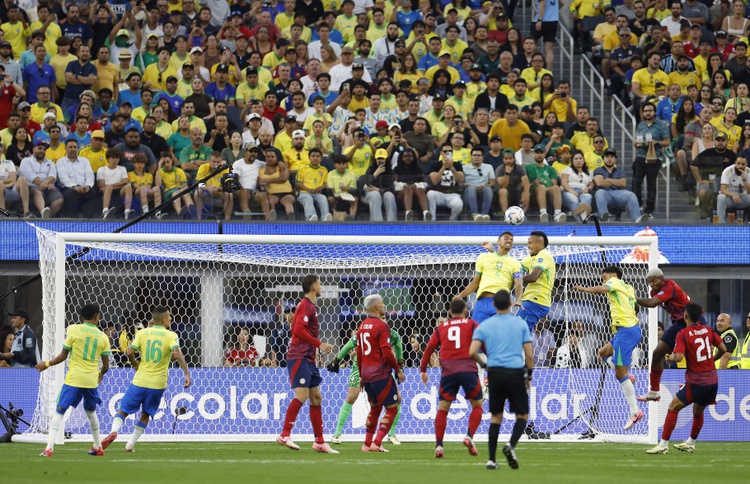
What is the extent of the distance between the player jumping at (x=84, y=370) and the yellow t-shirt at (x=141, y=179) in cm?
659

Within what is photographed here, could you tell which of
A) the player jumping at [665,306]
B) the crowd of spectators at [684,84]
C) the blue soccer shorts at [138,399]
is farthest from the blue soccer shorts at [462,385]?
the crowd of spectators at [684,84]

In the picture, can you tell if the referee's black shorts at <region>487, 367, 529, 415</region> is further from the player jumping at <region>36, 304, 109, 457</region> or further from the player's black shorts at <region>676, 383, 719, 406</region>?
the player jumping at <region>36, 304, 109, 457</region>

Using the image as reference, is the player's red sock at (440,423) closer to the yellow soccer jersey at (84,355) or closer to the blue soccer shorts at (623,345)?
the yellow soccer jersey at (84,355)

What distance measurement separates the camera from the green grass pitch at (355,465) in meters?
11.9

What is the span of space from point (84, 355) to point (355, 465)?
368cm

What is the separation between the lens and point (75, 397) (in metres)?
15.1

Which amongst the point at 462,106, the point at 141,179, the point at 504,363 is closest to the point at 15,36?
the point at 141,179

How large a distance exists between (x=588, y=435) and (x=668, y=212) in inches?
208

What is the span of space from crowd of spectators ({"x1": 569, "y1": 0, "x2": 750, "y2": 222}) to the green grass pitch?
651 centimetres

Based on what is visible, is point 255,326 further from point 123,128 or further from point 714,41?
point 714,41

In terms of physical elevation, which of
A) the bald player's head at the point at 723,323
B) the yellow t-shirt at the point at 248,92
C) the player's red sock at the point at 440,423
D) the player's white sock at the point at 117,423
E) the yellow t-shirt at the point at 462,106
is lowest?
the player's white sock at the point at 117,423

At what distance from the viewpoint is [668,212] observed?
2270cm

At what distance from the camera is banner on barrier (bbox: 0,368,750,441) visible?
19672 millimetres

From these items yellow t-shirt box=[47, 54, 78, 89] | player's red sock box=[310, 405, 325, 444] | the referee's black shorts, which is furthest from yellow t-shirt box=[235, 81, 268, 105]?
the referee's black shorts
